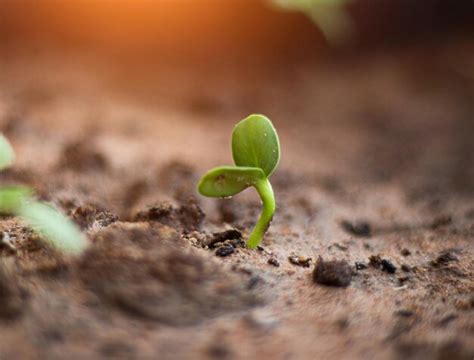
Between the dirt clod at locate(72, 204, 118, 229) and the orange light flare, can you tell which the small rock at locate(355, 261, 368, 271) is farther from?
the orange light flare

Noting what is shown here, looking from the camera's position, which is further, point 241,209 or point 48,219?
point 241,209

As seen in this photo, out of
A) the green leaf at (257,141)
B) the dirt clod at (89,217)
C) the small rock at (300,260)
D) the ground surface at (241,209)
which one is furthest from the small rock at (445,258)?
the dirt clod at (89,217)

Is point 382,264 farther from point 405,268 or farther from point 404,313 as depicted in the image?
point 404,313

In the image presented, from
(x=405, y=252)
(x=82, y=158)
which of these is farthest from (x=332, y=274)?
(x=82, y=158)

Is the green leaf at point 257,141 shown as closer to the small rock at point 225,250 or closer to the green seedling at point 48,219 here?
the small rock at point 225,250

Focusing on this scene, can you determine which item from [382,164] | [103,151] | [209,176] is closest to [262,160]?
[209,176]

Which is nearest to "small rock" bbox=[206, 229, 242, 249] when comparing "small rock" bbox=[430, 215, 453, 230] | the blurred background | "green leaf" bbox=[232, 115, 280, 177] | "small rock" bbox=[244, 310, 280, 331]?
"green leaf" bbox=[232, 115, 280, 177]

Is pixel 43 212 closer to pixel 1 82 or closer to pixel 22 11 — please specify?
pixel 1 82
